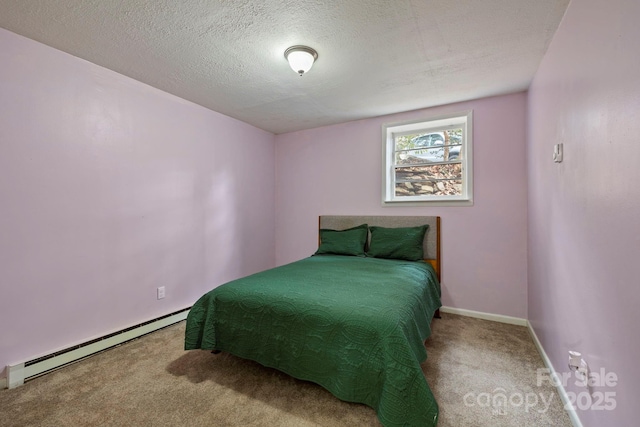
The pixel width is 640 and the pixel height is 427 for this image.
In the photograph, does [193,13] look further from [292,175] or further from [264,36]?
[292,175]

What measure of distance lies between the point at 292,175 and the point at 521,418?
3.52 m

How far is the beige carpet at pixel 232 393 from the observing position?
144 cm

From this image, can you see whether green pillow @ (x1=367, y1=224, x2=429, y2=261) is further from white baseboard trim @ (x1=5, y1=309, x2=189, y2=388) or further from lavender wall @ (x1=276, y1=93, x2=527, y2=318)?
white baseboard trim @ (x1=5, y1=309, x2=189, y2=388)

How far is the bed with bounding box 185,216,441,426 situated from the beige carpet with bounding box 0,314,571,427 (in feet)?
0.55

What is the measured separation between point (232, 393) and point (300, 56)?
232 centimetres

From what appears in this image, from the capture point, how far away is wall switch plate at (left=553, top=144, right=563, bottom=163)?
5.15ft

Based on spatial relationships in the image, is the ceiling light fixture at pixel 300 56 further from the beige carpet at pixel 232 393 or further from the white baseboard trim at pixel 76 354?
the white baseboard trim at pixel 76 354

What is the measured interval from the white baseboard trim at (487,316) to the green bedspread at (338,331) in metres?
0.90

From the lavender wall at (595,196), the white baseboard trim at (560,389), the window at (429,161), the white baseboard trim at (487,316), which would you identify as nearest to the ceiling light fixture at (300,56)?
the lavender wall at (595,196)

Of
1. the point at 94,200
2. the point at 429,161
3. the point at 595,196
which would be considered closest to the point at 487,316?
the point at 429,161

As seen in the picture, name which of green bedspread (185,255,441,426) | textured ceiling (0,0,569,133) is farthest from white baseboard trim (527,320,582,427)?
textured ceiling (0,0,569,133)

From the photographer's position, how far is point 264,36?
5.98 ft

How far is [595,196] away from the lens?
3.76ft

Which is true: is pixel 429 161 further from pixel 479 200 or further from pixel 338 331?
pixel 338 331
